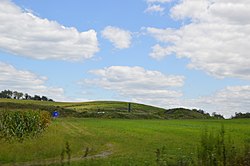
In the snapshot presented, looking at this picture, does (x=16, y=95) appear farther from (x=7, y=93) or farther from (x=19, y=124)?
(x=19, y=124)

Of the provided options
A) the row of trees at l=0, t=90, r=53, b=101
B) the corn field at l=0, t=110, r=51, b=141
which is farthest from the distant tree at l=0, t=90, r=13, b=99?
the corn field at l=0, t=110, r=51, b=141

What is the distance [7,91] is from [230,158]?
17930 cm

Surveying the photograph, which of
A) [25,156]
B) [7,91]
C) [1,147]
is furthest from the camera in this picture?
[7,91]

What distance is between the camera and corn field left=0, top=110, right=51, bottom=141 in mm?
29953

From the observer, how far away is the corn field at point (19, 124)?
30.0m

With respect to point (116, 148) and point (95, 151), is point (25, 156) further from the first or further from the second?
point (116, 148)

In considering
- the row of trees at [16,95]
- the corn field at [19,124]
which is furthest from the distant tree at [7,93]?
the corn field at [19,124]

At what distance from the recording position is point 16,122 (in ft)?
102

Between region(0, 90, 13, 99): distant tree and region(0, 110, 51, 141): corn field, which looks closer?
region(0, 110, 51, 141): corn field

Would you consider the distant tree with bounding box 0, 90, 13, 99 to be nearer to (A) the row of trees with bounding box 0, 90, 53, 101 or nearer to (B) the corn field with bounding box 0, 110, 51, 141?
(A) the row of trees with bounding box 0, 90, 53, 101

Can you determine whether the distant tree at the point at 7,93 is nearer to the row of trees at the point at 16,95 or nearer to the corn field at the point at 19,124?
the row of trees at the point at 16,95

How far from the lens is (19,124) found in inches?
1228

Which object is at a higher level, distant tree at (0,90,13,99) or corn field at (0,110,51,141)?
distant tree at (0,90,13,99)

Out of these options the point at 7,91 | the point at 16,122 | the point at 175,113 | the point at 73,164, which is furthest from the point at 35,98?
the point at 73,164
